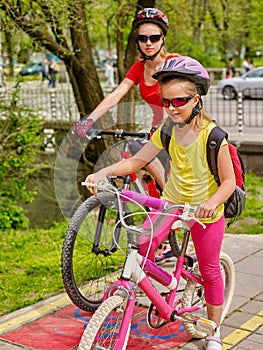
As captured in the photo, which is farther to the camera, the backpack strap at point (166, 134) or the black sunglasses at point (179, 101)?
the backpack strap at point (166, 134)

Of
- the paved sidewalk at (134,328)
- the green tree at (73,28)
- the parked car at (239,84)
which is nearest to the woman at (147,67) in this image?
the paved sidewalk at (134,328)

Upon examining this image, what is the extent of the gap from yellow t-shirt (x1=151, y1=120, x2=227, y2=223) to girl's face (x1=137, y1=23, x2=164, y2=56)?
1.22 meters

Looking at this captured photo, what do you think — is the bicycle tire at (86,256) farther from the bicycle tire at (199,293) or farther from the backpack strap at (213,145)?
the backpack strap at (213,145)

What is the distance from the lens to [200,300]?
15.8ft

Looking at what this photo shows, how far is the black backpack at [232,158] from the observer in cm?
406

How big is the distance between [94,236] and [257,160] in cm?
700

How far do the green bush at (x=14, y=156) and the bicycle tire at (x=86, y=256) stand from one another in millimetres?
4550

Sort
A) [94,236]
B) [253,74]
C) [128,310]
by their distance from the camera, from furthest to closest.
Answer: [253,74], [94,236], [128,310]

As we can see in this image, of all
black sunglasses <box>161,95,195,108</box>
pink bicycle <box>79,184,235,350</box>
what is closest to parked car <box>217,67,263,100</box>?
pink bicycle <box>79,184,235,350</box>

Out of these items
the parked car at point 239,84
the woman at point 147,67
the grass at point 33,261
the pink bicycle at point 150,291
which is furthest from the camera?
the parked car at point 239,84

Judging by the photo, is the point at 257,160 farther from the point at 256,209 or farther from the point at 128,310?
the point at 128,310

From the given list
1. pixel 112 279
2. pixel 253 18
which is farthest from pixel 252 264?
pixel 253 18

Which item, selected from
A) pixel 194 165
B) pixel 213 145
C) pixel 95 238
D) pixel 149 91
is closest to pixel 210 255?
pixel 194 165

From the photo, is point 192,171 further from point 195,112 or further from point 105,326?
point 105,326
